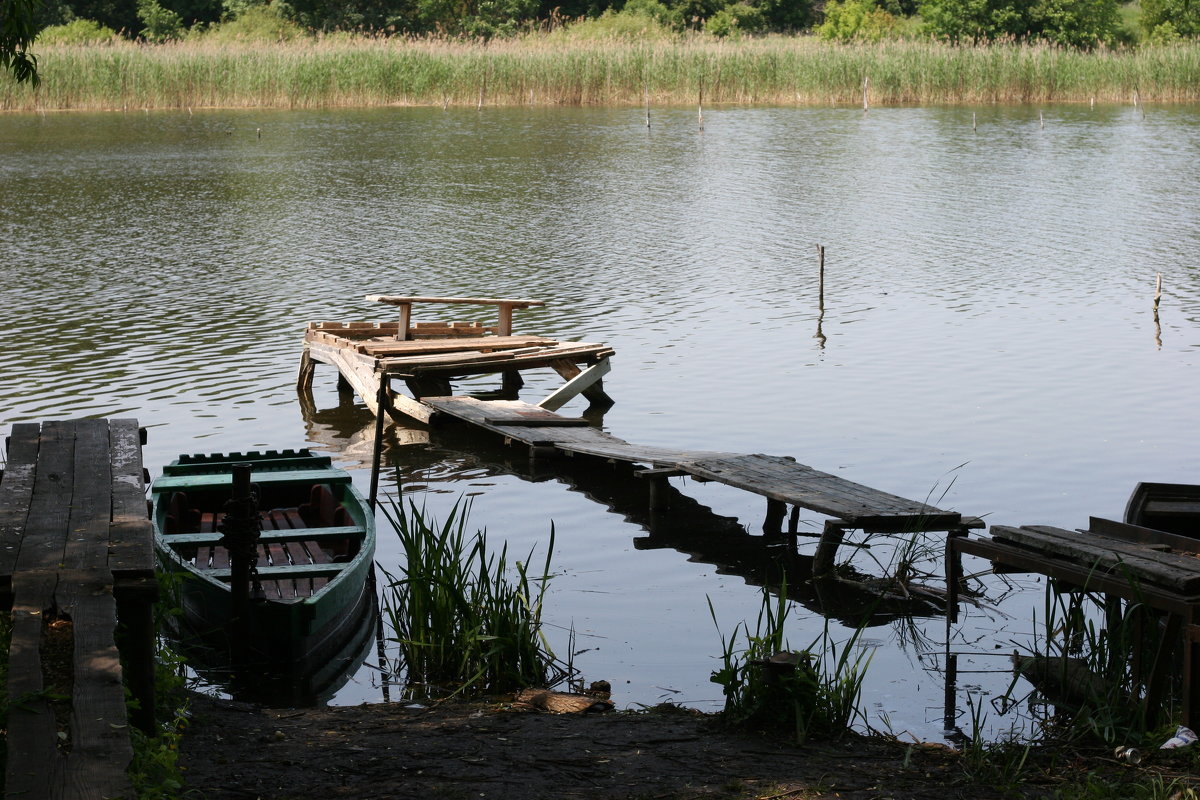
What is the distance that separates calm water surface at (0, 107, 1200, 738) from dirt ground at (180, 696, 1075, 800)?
1090 millimetres

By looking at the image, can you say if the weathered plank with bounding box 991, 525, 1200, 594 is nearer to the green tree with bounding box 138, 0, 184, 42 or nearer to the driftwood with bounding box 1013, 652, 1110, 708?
the driftwood with bounding box 1013, 652, 1110, 708

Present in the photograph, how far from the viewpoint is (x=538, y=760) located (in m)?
5.89

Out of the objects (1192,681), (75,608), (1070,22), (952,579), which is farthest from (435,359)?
(1070,22)

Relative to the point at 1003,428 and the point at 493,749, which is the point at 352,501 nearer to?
the point at 493,749

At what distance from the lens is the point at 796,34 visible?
7050cm

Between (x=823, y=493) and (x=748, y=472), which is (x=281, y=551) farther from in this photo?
(x=823, y=493)

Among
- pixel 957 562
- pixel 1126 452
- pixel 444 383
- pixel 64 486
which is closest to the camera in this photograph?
pixel 64 486

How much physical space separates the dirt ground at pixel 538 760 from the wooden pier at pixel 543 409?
3.01 metres

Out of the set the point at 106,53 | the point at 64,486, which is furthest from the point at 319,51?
the point at 64,486

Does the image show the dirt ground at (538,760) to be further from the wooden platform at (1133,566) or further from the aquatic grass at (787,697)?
the wooden platform at (1133,566)

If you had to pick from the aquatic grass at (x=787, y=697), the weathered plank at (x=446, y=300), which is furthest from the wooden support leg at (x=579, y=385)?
the aquatic grass at (x=787, y=697)

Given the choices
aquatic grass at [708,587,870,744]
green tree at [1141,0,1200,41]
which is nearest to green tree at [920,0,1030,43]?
green tree at [1141,0,1200,41]

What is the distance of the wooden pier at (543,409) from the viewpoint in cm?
948

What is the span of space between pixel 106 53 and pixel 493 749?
47981 millimetres
